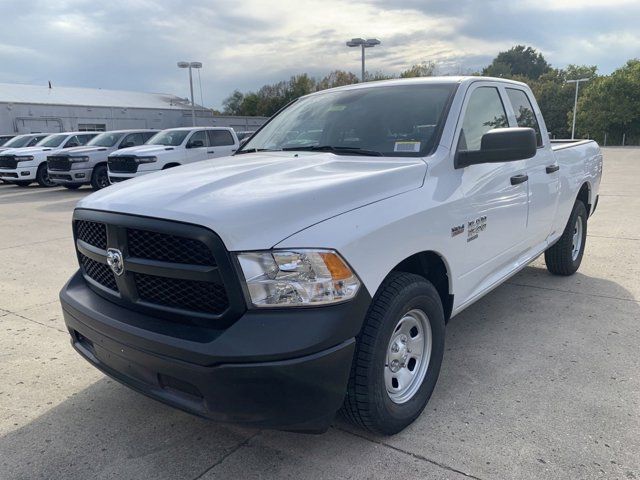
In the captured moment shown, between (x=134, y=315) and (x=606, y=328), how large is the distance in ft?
11.6

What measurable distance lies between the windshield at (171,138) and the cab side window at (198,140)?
0.23 m

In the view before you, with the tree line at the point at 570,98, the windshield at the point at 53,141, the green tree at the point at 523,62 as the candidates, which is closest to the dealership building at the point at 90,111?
the tree line at the point at 570,98

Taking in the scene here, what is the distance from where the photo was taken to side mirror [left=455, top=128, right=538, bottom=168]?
2.92 metres

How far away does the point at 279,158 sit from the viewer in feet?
10.7

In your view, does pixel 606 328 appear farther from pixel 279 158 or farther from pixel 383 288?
pixel 279 158

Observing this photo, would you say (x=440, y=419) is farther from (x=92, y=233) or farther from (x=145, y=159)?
(x=145, y=159)

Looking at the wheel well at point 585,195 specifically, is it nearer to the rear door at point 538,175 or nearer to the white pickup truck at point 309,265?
the rear door at point 538,175

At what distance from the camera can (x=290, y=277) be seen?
2088 millimetres

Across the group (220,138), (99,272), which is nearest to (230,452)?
(99,272)

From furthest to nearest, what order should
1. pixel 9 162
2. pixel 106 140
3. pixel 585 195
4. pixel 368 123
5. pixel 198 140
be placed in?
pixel 9 162 → pixel 106 140 → pixel 198 140 → pixel 585 195 → pixel 368 123

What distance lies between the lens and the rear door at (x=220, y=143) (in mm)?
14159

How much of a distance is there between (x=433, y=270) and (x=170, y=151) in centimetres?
1152

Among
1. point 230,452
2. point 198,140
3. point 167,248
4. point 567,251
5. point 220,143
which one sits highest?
point 198,140

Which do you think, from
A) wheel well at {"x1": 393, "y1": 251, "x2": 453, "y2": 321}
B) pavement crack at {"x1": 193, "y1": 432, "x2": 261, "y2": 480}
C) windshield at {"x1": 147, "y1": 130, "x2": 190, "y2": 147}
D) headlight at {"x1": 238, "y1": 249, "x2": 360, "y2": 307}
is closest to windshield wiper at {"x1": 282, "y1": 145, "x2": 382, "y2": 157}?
wheel well at {"x1": 393, "y1": 251, "x2": 453, "y2": 321}
